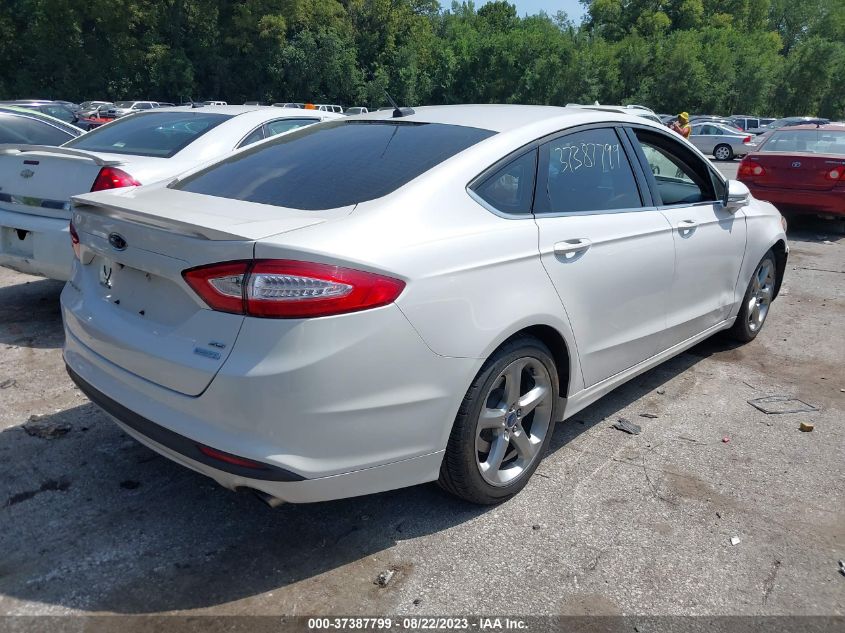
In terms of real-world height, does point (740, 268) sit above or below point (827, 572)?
above

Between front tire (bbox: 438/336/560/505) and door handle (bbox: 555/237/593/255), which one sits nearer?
front tire (bbox: 438/336/560/505)

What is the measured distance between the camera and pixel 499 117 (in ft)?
11.5

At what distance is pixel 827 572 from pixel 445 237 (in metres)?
1.98

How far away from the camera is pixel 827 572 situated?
2.79m

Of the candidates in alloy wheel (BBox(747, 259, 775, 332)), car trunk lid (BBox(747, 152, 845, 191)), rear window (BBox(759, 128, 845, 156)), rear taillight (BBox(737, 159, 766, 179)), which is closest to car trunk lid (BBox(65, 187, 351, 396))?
alloy wheel (BBox(747, 259, 775, 332))

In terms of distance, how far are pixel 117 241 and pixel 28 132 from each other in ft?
20.7

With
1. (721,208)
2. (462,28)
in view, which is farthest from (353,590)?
(462,28)

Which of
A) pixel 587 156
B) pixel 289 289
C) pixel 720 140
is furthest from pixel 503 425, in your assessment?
pixel 720 140

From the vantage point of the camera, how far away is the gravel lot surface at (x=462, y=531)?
8.48 feet

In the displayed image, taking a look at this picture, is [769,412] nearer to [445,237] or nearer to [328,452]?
[445,237]

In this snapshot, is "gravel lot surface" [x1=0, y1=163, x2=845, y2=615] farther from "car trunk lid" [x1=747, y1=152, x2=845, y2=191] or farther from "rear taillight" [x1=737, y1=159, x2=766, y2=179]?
"rear taillight" [x1=737, y1=159, x2=766, y2=179]

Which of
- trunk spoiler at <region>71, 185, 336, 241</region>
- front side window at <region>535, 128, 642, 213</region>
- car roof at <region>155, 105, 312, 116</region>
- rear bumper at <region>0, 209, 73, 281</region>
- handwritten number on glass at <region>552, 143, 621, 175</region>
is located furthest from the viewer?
car roof at <region>155, 105, 312, 116</region>

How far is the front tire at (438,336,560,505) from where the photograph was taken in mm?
2838

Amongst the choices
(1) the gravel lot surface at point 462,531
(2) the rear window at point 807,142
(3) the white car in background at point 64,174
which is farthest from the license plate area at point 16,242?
(2) the rear window at point 807,142
